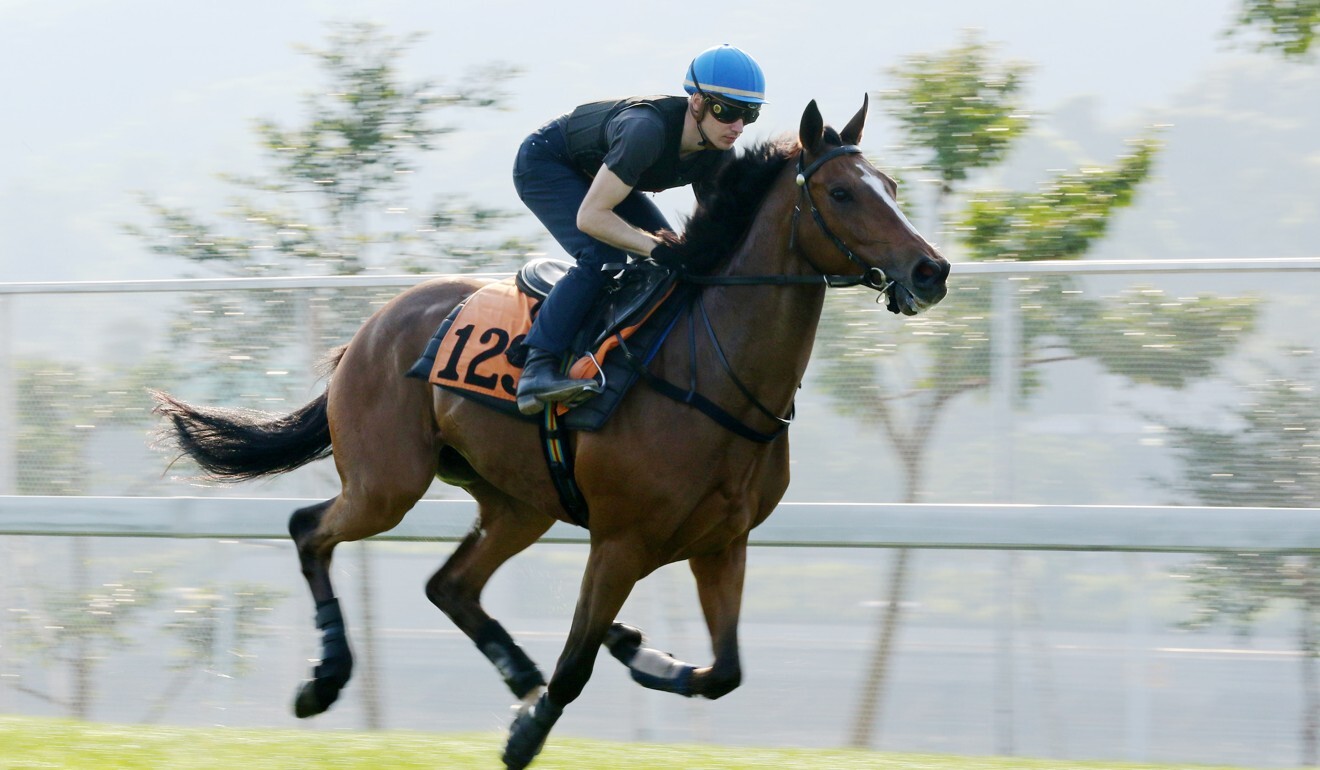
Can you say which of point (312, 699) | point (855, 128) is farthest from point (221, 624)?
point (855, 128)

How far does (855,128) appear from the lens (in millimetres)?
4191

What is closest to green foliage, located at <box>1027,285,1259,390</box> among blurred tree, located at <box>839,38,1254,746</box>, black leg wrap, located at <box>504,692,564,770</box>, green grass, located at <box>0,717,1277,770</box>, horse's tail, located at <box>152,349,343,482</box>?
blurred tree, located at <box>839,38,1254,746</box>

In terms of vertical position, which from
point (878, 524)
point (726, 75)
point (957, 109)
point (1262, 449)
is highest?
point (726, 75)

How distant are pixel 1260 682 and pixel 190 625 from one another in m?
4.34

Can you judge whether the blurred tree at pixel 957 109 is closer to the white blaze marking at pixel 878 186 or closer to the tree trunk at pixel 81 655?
the white blaze marking at pixel 878 186

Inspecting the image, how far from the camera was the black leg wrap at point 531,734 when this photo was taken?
4.55 meters

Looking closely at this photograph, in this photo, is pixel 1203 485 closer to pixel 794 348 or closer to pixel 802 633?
pixel 802 633

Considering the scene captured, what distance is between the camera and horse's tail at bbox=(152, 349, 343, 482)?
18.1 ft

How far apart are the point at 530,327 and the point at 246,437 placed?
4.89 ft

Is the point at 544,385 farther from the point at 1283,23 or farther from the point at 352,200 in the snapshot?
the point at 1283,23

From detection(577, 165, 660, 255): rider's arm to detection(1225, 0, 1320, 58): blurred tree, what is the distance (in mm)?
5694

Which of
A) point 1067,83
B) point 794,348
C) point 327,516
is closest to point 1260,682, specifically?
point 794,348

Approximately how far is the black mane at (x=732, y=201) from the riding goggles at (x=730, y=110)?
99 mm

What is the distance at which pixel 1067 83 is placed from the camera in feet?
119
